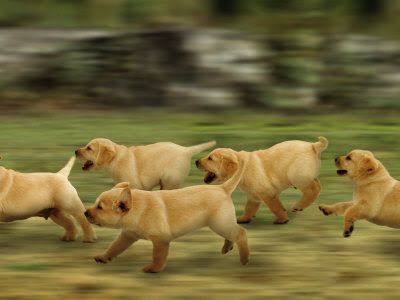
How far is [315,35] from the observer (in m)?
13.2

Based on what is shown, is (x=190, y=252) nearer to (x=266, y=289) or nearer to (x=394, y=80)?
(x=266, y=289)

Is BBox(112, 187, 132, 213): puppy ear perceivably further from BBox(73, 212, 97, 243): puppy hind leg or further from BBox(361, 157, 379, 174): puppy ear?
BBox(361, 157, 379, 174): puppy ear

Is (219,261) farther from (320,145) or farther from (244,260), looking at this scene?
(320,145)

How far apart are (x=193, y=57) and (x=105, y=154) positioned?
675 centimetres

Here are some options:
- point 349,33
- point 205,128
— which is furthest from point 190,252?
point 349,33

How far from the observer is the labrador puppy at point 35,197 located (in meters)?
5.28

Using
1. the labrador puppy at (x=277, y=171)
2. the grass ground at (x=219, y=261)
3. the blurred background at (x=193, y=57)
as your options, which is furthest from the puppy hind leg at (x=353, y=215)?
the blurred background at (x=193, y=57)

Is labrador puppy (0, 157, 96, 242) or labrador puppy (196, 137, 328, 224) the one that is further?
labrador puppy (196, 137, 328, 224)

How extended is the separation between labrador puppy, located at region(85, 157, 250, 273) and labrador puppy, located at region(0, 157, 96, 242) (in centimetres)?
59

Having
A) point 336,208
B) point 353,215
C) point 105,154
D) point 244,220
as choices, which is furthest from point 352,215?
point 105,154

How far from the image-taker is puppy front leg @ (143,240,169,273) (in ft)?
15.7

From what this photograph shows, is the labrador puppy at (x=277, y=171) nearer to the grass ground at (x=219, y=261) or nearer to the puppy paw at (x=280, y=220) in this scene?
the puppy paw at (x=280, y=220)

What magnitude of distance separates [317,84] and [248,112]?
1.46 m

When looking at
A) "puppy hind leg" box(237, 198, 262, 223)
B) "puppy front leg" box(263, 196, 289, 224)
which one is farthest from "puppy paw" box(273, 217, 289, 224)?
"puppy hind leg" box(237, 198, 262, 223)
